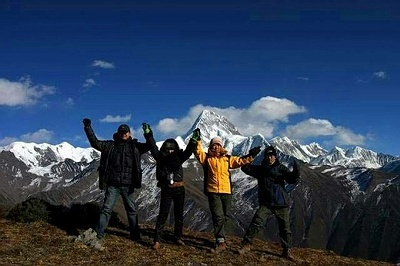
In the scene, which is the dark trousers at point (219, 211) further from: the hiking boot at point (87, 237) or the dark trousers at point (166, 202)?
the hiking boot at point (87, 237)

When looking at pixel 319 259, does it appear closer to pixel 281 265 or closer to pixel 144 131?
pixel 281 265

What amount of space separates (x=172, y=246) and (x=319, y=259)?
243 inches

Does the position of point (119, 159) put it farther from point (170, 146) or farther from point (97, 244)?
point (97, 244)

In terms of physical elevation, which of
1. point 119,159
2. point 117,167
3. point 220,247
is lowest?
point 220,247

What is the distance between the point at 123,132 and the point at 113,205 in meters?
2.80

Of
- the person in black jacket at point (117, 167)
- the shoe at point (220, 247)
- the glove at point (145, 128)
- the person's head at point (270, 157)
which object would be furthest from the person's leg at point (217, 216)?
the glove at point (145, 128)

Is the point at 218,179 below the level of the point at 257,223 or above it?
above

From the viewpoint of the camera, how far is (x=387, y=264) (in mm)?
21656

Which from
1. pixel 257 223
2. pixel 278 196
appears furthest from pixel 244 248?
pixel 278 196

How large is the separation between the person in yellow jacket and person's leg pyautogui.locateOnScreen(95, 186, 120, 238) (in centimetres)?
350

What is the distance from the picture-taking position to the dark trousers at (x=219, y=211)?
62.7 feet

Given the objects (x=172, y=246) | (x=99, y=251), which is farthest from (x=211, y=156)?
(x=99, y=251)

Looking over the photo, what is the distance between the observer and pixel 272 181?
64.5 feet

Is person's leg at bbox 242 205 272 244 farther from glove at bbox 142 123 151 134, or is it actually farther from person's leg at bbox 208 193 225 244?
glove at bbox 142 123 151 134
